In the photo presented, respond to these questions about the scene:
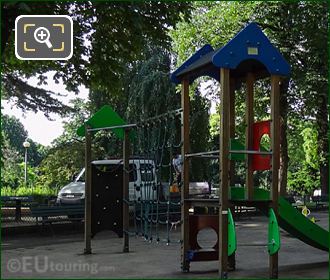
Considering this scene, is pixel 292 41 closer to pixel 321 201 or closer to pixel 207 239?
pixel 321 201

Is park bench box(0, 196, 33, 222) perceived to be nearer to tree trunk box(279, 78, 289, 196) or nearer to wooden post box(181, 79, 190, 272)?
wooden post box(181, 79, 190, 272)

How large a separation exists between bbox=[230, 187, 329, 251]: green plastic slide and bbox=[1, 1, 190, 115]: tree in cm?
515

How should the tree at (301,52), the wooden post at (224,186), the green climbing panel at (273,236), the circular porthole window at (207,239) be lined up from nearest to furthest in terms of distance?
the wooden post at (224,186)
the green climbing panel at (273,236)
the circular porthole window at (207,239)
the tree at (301,52)

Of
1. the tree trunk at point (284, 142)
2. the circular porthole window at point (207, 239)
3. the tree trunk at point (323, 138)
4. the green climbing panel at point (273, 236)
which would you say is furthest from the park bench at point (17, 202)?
the tree trunk at point (323, 138)

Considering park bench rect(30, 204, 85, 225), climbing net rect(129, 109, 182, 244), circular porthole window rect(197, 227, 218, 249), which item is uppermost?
climbing net rect(129, 109, 182, 244)

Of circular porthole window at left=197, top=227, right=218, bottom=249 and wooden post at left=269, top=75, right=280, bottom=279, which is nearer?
wooden post at left=269, top=75, right=280, bottom=279

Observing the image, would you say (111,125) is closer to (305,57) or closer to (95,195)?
(95,195)

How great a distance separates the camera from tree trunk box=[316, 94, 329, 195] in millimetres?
25281

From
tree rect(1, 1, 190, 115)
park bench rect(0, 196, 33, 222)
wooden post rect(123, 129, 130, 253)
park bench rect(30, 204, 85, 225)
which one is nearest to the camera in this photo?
wooden post rect(123, 129, 130, 253)

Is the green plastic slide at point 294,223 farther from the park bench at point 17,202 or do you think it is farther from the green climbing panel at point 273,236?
the park bench at point 17,202

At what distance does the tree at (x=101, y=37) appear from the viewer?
489 inches

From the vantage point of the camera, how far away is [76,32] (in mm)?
14289

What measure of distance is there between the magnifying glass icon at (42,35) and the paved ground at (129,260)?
129 inches

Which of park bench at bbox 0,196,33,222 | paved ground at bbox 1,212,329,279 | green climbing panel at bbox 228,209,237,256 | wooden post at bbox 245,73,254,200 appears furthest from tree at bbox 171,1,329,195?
green climbing panel at bbox 228,209,237,256
